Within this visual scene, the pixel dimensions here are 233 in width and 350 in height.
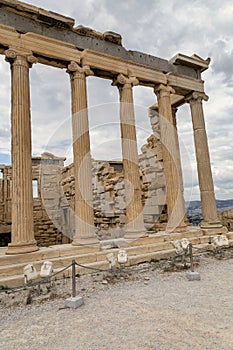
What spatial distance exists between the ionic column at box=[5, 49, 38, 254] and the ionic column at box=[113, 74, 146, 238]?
3393 mm

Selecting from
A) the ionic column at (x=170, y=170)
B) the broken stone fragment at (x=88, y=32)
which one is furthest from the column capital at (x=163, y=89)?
the broken stone fragment at (x=88, y=32)

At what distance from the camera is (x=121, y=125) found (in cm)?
1034

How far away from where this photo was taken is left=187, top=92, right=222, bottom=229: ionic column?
11.5 m

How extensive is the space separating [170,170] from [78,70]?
511 centimetres

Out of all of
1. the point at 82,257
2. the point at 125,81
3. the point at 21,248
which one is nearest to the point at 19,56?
the point at 125,81

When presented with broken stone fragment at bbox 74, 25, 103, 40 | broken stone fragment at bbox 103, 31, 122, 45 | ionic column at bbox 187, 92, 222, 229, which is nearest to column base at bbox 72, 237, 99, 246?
ionic column at bbox 187, 92, 222, 229

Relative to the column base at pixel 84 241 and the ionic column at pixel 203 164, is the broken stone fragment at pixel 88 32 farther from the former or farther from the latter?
the column base at pixel 84 241

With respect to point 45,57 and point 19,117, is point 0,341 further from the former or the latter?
point 45,57

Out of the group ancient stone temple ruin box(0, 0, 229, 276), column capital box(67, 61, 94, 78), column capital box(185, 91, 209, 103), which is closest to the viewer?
ancient stone temple ruin box(0, 0, 229, 276)

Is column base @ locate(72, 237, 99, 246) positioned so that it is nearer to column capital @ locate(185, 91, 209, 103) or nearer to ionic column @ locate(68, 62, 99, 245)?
ionic column @ locate(68, 62, 99, 245)

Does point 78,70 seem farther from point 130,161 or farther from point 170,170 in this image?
point 170,170

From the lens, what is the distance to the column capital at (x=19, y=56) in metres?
8.22

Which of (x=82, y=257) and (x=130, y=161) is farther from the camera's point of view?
(x=130, y=161)

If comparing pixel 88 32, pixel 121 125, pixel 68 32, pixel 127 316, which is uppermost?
pixel 88 32
